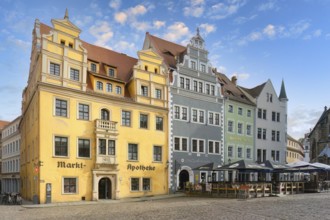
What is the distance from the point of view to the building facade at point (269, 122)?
163 ft

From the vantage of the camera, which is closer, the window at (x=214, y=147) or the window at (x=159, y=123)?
the window at (x=159, y=123)

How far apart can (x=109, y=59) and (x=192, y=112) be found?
11.3m

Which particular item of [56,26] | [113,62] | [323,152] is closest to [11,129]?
[113,62]

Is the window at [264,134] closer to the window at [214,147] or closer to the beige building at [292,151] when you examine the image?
the window at [214,147]

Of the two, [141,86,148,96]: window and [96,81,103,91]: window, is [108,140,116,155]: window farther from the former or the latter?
[141,86,148,96]: window

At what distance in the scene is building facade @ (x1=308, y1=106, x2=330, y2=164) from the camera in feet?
211

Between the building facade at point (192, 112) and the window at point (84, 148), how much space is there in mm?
10100

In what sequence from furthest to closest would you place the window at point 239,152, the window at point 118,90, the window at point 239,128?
the window at point 239,128, the window at point 239,152, the window at point 118,90

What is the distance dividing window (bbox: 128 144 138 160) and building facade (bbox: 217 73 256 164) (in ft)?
45.6

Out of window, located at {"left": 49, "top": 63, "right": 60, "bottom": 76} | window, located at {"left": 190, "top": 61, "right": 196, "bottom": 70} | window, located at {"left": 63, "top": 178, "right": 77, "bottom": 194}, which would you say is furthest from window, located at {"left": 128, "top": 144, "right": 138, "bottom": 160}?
window, located at {"left": 190, "top": 61, "right": 196, "bottom": 70}

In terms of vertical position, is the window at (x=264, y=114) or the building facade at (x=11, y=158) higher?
the window at (x=264, y=114)

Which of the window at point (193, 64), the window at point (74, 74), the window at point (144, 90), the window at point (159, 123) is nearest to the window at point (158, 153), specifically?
the window at point (159, 123)

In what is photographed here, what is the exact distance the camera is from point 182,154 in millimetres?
39312

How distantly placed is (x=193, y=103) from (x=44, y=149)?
18561mm
